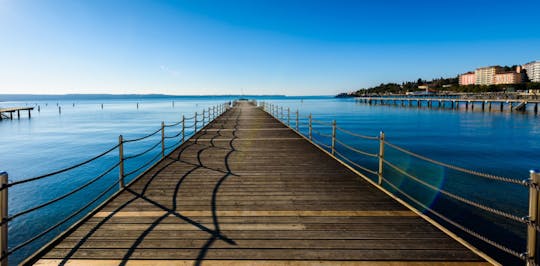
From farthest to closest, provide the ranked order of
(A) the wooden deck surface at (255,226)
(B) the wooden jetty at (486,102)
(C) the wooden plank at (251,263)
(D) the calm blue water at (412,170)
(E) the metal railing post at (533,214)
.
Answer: (B) the wooden jetty at (486,102)
(D) the calm blue water at (412,170)
(A) the wooden deck surface at (255,226)
(C) the wooden plank at (251,263)
(E) the metal railing post at (533,214)

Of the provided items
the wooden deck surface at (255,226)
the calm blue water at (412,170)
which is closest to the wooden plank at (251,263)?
the wooden deck surface at (255,226)

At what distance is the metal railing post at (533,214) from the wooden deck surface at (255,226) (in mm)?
538

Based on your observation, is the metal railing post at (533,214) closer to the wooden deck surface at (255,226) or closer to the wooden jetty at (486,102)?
the wooden deck surface at (255,226)

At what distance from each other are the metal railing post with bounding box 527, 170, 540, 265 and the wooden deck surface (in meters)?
0.54

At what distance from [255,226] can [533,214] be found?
3.14 meters

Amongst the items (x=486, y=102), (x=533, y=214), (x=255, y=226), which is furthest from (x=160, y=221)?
(x=486, y=102)

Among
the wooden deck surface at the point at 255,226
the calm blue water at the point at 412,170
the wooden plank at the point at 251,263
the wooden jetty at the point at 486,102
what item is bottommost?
the calm blue water at the point at 412,170

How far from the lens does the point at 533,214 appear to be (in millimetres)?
2939

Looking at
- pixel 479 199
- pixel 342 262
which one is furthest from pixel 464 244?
pixel 479 199

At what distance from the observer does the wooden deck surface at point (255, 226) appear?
350cm

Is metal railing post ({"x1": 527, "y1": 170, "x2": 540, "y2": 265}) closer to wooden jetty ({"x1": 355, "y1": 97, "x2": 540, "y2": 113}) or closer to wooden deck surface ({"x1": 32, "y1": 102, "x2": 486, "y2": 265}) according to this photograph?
wooden deck surface ({"x1": 32, "y1": 102, "x2": 486, "y2": 265})

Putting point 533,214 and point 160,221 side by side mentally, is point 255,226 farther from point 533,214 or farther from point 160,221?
A: point 533,214

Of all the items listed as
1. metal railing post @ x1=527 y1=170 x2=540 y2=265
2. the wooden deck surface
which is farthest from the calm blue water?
metal railing post @ x1=527 y1=170 x2=540 y2=265

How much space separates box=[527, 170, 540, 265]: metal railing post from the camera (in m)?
2.87
